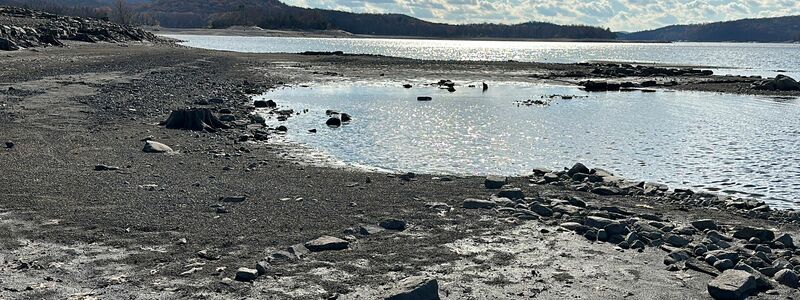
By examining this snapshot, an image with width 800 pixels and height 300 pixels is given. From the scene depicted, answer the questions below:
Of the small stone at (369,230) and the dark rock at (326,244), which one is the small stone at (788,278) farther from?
the dark rock at (326,244)

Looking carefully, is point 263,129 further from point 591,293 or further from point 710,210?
point 591,293

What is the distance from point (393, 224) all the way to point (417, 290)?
328 centimetres

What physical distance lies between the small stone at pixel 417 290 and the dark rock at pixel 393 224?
116 inches

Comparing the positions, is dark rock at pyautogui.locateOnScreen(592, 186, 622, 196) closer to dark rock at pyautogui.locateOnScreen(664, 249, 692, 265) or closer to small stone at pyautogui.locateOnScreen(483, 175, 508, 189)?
small stone at pyautogui.locateOnScreen(483, 175, 508, 189)

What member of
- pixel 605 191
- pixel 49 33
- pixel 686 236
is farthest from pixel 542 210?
pixel 49 33

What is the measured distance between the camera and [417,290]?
26.2 ft

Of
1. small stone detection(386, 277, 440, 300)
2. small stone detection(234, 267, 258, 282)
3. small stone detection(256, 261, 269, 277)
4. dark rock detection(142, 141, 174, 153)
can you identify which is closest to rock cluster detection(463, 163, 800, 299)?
small stone detection(386, 277, 440, 300)

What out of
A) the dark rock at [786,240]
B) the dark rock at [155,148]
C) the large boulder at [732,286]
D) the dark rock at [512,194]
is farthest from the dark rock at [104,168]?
the dark rock at [786,240]

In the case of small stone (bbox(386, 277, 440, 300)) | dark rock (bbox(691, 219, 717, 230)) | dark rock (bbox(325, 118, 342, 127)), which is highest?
small stone (bbox(386, 277, 440, 300))

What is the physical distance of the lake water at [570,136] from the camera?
754 inches

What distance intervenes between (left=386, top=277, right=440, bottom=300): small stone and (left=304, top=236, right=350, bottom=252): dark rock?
195cm

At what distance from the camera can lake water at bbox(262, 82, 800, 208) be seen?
1914 centimetres

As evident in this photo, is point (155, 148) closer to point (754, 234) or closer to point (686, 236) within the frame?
point (686, 236)

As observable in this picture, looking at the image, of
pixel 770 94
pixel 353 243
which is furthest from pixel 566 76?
pixel 353 243
